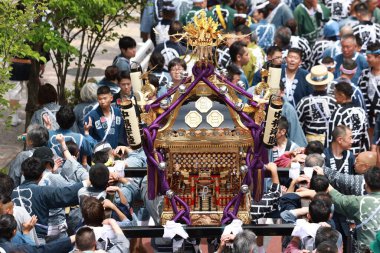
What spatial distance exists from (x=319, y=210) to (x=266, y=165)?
5.28 feet

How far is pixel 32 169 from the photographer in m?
12.9

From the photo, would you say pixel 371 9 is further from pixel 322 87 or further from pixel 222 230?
pixel 222 230

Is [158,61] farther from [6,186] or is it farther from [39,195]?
[6,186]

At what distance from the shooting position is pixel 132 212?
13.8 metres

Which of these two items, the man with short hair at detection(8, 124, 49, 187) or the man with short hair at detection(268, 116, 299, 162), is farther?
the man with short hair at detection(268, 116, 299, 162)

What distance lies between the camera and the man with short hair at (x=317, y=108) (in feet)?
53.8

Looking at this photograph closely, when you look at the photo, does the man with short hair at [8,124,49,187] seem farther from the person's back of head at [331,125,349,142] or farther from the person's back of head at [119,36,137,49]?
the person's back of head at [119,36,137,49]

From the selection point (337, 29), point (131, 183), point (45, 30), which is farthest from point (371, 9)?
point (131, 183)

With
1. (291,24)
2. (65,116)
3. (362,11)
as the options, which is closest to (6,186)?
(65,116)

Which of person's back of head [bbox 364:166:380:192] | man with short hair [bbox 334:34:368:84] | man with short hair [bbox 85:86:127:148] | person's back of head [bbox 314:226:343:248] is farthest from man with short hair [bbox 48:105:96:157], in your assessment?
man with short hair [bbox 334:34:368:84]

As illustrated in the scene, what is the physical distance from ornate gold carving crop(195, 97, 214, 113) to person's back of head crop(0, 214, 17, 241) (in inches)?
101

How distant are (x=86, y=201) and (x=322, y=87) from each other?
5860 mm

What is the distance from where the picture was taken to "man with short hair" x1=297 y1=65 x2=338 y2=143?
16391 millimetres

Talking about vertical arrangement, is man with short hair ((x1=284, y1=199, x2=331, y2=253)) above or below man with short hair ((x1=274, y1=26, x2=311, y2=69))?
below
